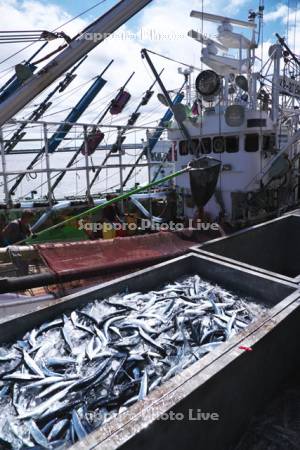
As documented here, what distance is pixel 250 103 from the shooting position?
11156mm

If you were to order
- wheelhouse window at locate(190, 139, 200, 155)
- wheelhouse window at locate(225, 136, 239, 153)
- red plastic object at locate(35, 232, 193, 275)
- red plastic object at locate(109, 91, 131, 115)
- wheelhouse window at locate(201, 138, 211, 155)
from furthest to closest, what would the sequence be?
1. red plastic object at locate(109, 91, 131, 115)
2. wheelhouse window at locate(190, 139, 200, 155)
3. wheelhouse window at locate(201, 138, 211, 155)
4. wheelhouse window at locate(225, 136, 239, 153)
5. red plastic object at locate(35, 232, 193, 275)

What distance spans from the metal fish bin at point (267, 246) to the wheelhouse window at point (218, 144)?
A: 3916 mm

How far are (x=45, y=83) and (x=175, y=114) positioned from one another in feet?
17.9

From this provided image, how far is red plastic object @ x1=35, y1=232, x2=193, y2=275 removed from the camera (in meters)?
6.08

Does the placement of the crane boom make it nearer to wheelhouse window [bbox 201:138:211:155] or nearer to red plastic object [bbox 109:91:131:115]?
wheelhouse window [bbox 201:138:211:155]

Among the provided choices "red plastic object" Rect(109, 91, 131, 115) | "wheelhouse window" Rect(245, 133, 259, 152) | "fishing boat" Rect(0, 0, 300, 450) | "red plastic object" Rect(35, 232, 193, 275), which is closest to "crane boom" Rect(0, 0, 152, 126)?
"fishing boat" Rect(0, 0, 300, 450)

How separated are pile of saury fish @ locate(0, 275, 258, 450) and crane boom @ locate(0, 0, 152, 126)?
5.93m

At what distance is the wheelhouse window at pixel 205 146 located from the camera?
12062 millimetres

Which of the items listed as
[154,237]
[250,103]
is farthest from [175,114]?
[154,237]

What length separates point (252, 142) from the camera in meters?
11.2

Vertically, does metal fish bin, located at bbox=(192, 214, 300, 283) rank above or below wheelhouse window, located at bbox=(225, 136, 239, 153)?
below

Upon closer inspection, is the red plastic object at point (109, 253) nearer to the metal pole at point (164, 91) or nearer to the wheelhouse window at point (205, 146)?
the wheelhouse window at point (205, 146)

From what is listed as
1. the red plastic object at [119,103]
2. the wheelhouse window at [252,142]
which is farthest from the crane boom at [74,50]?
the red plastic object at [119,103]

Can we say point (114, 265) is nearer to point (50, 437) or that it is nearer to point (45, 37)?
point (50, 437)
